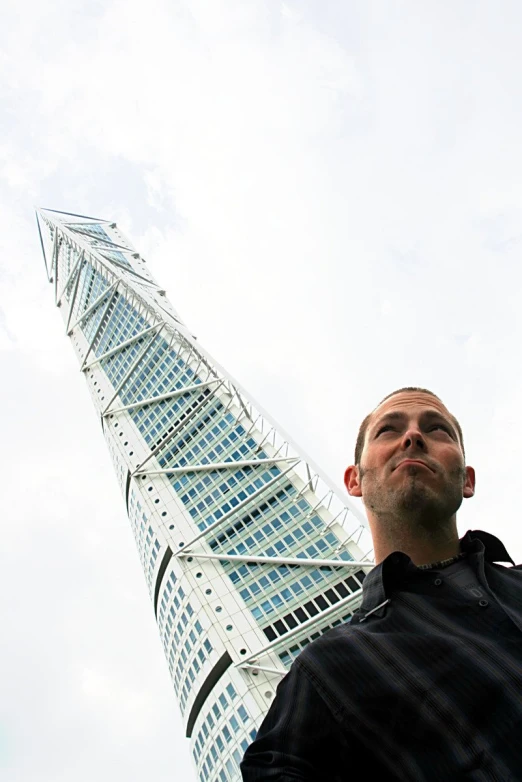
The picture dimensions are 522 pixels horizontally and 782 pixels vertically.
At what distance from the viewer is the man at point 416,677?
8.05ft

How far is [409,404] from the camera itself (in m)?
4.94

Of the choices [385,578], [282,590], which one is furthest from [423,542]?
[282,590]

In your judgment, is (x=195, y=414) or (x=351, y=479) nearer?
(x=351, y=479)

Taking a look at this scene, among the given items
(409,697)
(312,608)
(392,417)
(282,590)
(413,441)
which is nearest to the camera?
(409,697)

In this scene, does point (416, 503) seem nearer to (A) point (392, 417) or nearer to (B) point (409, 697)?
(A) point (392, 417)

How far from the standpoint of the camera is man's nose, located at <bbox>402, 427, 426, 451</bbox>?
13.9ft

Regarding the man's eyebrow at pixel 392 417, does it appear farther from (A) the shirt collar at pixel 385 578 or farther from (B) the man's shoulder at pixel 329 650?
(B) the man's shoulder at pixel 329 650

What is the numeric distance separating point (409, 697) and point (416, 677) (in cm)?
12

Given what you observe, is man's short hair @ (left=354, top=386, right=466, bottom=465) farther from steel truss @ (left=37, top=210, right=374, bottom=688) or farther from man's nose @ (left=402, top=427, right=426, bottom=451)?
steel truss @ (left=37, top=210, right=374, bottom=688)

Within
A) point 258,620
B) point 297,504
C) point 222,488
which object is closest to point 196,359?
point 222,488

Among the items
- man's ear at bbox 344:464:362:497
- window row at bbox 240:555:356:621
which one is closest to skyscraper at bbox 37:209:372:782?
window row at bbox 240:555:356:621

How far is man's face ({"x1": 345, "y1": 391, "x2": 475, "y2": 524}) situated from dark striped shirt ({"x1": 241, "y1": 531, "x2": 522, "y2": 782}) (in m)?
0.67

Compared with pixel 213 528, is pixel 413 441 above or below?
below

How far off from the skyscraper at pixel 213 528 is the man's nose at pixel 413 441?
3642 cm
